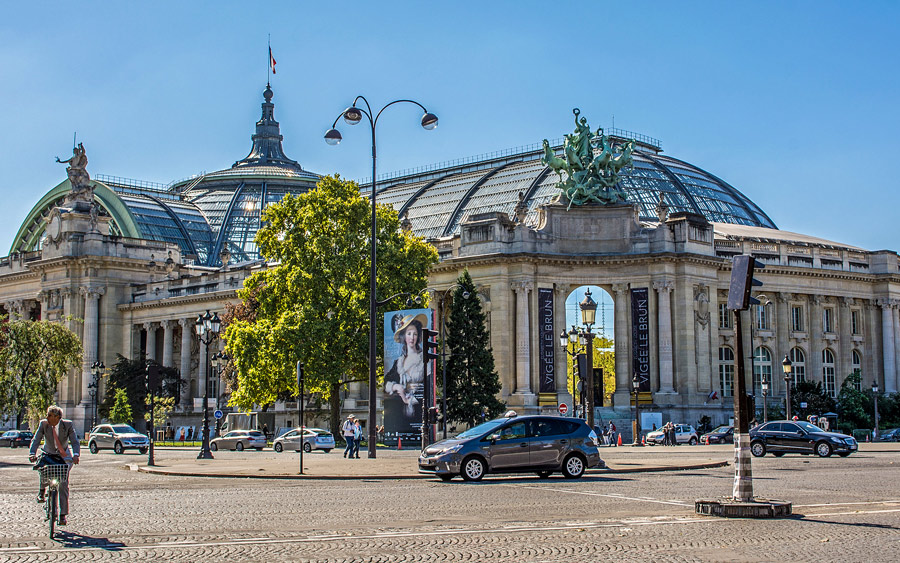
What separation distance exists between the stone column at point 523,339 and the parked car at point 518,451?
46.6 meters

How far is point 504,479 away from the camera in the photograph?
101 ft

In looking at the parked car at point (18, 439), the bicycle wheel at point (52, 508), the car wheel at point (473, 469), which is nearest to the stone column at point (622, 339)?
the parked car at point (18, 439)

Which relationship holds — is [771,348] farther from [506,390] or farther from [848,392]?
[506,390]

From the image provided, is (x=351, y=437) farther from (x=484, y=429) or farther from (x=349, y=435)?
(x=484, y=429)

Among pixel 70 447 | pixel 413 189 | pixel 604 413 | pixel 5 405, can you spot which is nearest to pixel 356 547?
pixel 70 447

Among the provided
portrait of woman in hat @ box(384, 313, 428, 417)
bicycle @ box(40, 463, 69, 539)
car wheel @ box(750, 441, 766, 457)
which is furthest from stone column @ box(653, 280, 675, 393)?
bicycle @ box(40, 463, 69, 539)

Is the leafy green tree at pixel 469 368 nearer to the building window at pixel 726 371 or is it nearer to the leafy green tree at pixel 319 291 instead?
the leafy green tree at pixel 319 291

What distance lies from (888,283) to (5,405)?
6682 cm

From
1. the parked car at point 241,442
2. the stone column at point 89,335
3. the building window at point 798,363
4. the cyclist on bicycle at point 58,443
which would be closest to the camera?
the cyclist on bicycle at point 58,443

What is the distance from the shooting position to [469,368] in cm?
6838

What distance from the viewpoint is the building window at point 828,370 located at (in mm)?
89625

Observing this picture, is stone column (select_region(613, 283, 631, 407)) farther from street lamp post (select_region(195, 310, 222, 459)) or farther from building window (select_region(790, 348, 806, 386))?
street lamp post (select_region(195, 310, 222, 459))

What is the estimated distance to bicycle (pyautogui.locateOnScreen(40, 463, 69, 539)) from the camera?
16688 millimetres

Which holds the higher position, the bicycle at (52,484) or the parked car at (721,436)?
the bicycle at (52,484)
